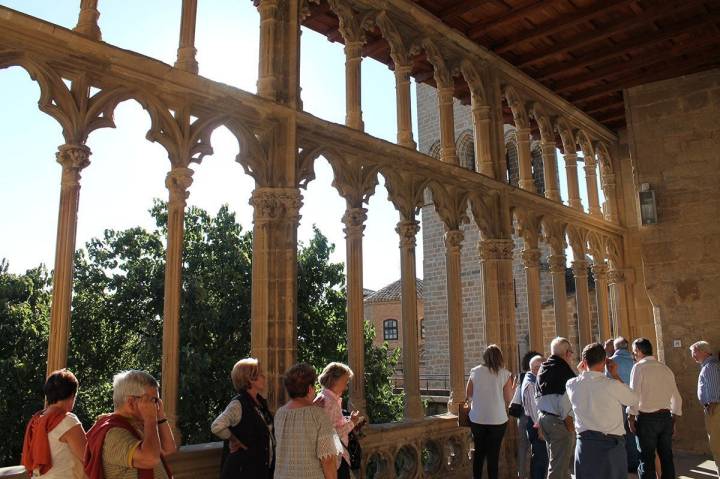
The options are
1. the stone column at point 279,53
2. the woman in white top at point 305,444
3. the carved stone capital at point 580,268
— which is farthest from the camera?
the carved stone capital at point 580,268

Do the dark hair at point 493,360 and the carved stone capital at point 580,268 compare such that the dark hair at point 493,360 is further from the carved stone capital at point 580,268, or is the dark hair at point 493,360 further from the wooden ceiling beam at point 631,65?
the wooden ceiling beam at point 631,65

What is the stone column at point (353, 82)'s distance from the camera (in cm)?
659

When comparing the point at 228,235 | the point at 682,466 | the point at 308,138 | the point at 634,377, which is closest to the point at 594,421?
the point at 634,377

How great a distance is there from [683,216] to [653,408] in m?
4.69

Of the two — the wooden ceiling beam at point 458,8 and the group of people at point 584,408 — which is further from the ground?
the wooden ceiling beam at point 458,8

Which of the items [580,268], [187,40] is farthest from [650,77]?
[187,40]

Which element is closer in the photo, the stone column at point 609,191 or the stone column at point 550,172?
the stone column at point 550,172

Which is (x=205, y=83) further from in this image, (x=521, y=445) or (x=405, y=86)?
(x=521, y=445)

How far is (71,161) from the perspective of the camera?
169 inches

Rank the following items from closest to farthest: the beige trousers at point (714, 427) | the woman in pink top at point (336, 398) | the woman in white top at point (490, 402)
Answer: the woman in pink top at point (336, 398) → the woman in white top at point (490, 402) → the beige trousers at point (714, 427)

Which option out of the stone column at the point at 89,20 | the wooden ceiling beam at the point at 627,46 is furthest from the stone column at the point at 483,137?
the stone column at the point at 89,20

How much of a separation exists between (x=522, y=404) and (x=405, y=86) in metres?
3.86

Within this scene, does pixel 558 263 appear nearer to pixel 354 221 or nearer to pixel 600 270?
pixel 600 270

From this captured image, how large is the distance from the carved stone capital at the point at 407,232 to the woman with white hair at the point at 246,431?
10.8ft
